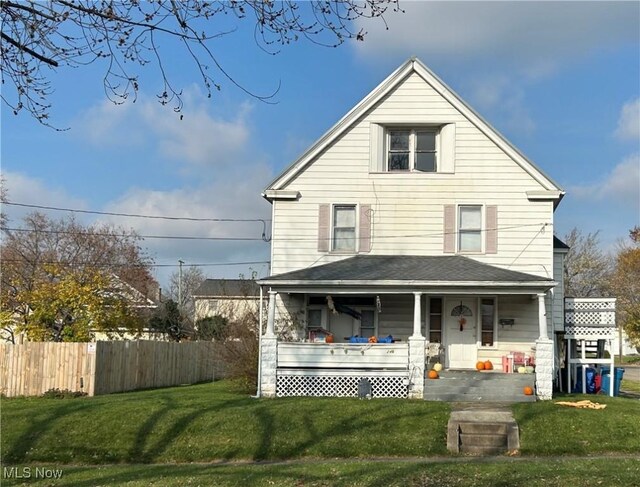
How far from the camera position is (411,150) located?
21.5 metres

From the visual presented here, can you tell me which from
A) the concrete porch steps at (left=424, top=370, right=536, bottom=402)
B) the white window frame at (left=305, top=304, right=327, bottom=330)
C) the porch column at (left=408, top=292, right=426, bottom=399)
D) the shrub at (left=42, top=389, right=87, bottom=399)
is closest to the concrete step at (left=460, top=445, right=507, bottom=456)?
the concrete porch steps at (left=424, top=370, right=536, bottom=402)

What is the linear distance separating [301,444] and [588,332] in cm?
1091

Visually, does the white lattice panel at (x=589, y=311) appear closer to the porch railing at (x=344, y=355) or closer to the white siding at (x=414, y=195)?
the white siding at (x=414, y=195)

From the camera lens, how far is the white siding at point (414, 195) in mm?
20625

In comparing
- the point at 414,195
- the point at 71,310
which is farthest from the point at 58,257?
the point at 414,195

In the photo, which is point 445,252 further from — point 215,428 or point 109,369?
point 109,369

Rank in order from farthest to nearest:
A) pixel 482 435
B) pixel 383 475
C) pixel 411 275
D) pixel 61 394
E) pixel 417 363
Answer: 1. pixel 61 394
2. pixel 411 275
3. pixel 417 363
4. pixel 482 435
5. pixel 383 475

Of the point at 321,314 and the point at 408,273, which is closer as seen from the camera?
the point at 408,273

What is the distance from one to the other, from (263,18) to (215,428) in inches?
394

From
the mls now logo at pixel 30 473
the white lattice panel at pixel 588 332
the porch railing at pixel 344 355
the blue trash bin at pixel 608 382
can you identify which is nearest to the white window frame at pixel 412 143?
the porch railing at pixel 344 355

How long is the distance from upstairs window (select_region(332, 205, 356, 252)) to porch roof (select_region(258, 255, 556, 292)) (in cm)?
59

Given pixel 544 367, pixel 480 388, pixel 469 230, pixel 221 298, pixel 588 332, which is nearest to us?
pixel 480 388

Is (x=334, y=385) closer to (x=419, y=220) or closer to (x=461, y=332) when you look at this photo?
(x=461, y=332)

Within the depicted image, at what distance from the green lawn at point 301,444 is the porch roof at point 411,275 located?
308 cm
